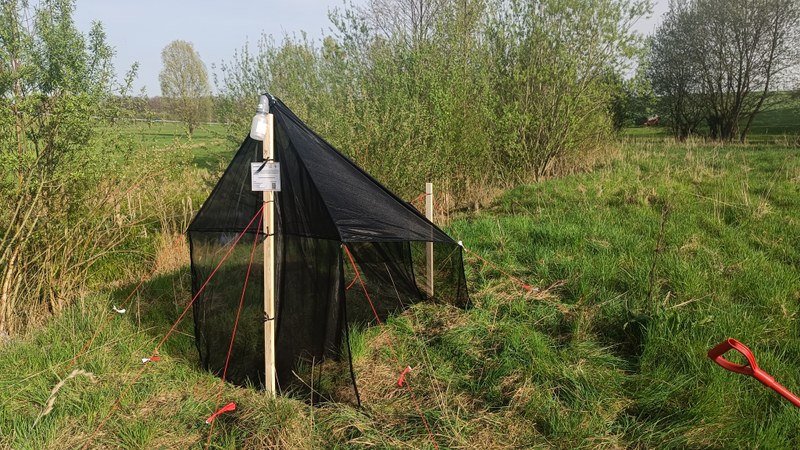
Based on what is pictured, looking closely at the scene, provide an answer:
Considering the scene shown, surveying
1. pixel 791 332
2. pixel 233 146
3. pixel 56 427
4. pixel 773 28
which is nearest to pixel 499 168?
pixel 233 146

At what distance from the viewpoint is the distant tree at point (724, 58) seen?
17.8 meters

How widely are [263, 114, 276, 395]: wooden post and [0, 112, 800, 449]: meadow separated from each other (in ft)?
0.75

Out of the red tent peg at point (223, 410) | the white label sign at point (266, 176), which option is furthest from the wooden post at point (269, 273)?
the red tent peg at point (223, 410)

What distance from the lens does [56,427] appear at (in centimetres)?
266

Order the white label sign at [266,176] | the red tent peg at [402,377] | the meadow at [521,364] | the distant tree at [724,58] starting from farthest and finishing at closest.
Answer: the distant tree at [724,58]
the red tent peg at [402,377]
the white label sign at [266,176]
the meadow at [521,364]

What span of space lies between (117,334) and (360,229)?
2.45 m

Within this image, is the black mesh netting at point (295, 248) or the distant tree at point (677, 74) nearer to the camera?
the black mesh netting at point (295, 248)

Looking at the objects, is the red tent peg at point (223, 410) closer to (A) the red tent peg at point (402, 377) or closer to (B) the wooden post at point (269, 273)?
(B) the wooden post at point (269, 273)

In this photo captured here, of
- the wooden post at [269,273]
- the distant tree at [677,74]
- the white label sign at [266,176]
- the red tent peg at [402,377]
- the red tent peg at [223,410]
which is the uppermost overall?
the distant tree at [677,74]

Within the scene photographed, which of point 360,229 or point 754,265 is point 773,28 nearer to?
point 754,265

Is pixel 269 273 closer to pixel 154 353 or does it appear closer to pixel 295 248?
pixel 295 248

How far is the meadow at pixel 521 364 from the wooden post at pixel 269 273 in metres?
0.23

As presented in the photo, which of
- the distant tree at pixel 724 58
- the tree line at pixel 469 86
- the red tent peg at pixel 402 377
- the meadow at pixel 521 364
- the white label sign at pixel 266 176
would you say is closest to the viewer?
the meadow at pixel 521 364

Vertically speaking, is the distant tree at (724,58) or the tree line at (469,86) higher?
the distant tree at (724,58)
